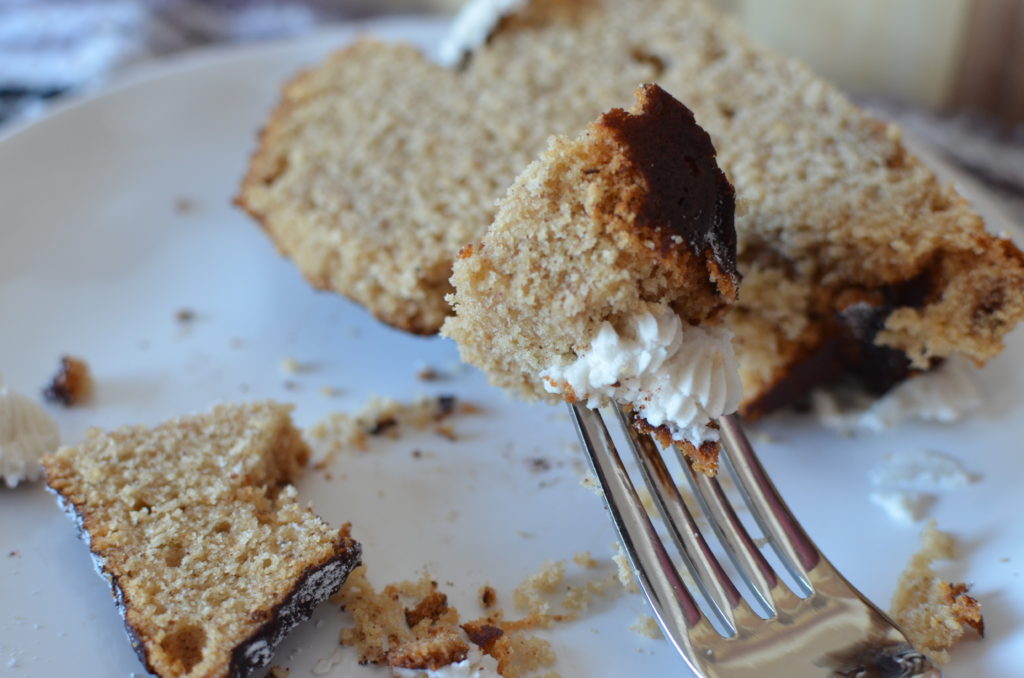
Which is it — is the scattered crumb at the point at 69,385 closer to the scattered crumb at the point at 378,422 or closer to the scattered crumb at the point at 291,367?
the scattered crumb at the point at 291,367

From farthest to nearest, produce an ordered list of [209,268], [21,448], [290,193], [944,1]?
1. [944,1]
2. [209,268]
3. [290,193]
4. [21,448]

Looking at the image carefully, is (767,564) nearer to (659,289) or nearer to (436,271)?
(659,289)

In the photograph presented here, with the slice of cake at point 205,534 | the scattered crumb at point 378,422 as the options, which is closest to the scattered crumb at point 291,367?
the scattered crumb at point 378,422

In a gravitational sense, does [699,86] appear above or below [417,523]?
above

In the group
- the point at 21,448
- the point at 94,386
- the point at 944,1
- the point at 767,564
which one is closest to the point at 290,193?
the point at 94,386

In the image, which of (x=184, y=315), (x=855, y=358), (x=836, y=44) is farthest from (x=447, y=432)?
(x=836, y=44)

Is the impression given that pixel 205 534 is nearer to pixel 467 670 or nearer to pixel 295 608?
pixel 295 608
